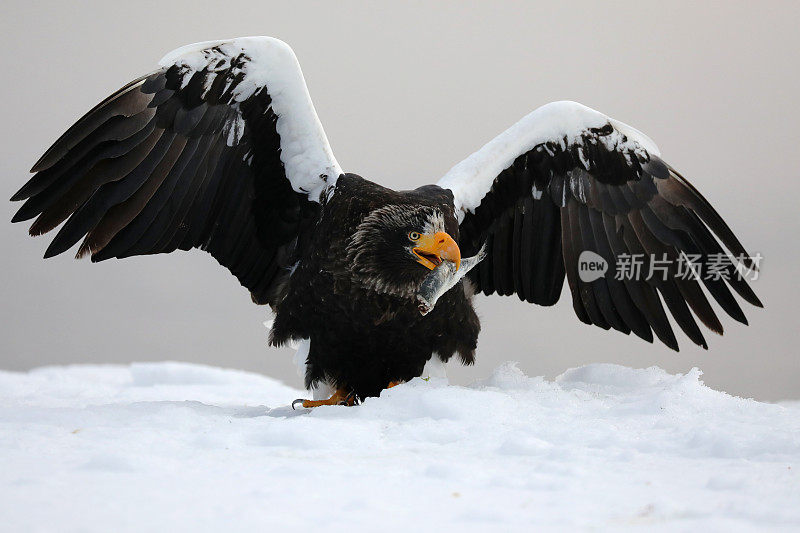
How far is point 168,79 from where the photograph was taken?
4465 millimetres

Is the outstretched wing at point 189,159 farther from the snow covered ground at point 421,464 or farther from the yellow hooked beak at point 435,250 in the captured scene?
the snow covered ground at point 421,464

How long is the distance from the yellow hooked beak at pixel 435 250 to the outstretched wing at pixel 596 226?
0.71 m

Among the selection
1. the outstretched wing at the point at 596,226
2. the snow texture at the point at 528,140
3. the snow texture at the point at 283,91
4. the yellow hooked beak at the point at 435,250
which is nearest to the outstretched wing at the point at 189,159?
the snow texture at the point at 283,91

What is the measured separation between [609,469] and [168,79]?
3.27m

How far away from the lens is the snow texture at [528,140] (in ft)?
16.7

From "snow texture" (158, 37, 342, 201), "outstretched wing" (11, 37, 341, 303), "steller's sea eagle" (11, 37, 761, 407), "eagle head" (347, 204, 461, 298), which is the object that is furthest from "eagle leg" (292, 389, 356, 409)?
"snow texture" (158, 37, 342, 201)

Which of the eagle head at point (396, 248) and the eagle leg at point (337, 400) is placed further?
the eagle leg at point (337, 400)

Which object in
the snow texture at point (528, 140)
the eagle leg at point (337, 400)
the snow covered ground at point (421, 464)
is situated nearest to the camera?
the snow covered ground at point (421, 464)

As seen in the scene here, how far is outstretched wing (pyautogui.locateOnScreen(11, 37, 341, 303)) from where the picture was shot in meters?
4.45

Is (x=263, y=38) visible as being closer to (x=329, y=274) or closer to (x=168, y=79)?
(x=168, y=79)

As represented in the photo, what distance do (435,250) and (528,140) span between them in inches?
49.2

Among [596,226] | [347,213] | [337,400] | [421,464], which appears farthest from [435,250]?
[421,464]

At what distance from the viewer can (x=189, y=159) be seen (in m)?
4.66

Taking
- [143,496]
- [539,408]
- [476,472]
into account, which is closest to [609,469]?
[476,472]
